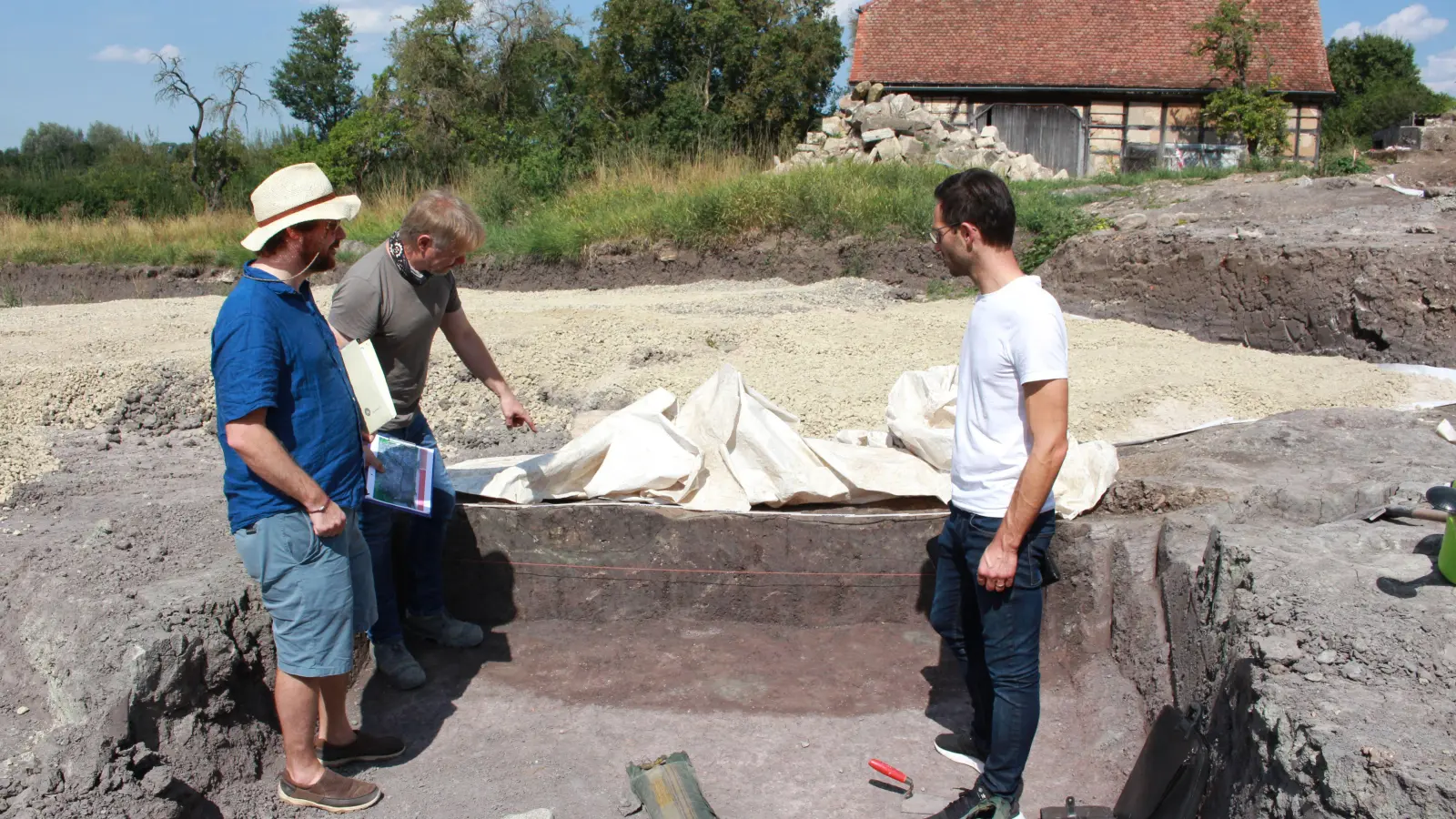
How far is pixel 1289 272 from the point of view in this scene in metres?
7.66

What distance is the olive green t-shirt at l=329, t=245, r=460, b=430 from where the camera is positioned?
3205 mm

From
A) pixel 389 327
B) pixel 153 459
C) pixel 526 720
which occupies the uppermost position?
pixel 389 327

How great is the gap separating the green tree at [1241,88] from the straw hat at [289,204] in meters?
21.4

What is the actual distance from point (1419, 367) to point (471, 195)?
13208 millimetres

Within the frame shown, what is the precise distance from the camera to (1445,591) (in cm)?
246

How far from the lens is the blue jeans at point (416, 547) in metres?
3.36

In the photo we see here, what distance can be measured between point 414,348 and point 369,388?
1.66 ft

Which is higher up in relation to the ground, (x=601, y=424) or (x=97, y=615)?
(x=601, y=424)

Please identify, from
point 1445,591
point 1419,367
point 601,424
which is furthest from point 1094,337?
point 1445,591

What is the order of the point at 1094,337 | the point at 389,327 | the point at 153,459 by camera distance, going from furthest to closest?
the point at 1094,337, the point at 153,459, the point at 389,327

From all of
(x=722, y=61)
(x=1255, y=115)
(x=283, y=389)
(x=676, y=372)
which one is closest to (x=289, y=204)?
(x=283, y=389)

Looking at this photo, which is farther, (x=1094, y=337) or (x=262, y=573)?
(x=1094, y=337)

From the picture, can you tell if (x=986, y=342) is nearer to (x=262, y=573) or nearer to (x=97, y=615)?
(x=262, y=573)

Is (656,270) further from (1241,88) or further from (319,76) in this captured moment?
(319,76)
